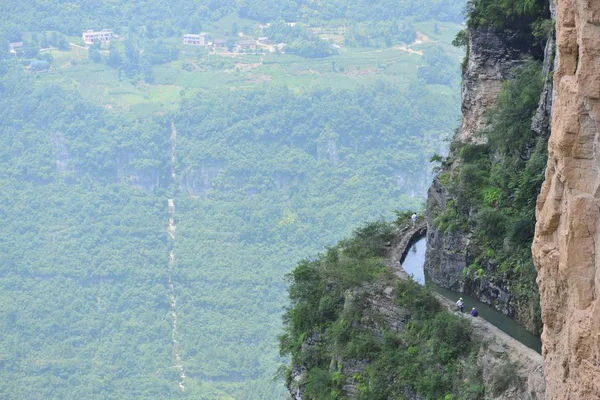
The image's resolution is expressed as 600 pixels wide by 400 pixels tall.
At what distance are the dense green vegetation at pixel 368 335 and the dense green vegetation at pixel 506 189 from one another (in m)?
1.70

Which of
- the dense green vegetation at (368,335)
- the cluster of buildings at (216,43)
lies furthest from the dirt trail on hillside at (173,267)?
the dense green vegetation at (368,335)

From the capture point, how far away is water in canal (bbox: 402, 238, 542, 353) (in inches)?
1013

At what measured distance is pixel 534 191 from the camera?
27.4 metres

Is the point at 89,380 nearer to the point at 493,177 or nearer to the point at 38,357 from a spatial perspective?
the point at 38,357

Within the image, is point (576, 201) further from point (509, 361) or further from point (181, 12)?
point (181, 12)

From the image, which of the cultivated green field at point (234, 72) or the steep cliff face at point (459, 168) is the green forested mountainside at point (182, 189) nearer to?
the cultivated green field at point (234, 72)

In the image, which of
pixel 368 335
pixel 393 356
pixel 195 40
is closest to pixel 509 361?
pixel 393 356

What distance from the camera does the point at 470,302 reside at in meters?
28.7

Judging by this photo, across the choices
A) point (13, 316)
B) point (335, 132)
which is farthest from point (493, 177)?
point (335, 132)

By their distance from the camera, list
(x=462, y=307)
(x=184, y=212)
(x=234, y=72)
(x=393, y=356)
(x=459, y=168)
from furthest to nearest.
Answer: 1. (x=234, y=72)
2. (x=184, y=212)
3. (x=459, y=168)
4. (x=462, y=307)
5. (x=393, y=356)

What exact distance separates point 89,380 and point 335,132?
152 ft

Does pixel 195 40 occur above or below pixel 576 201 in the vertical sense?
below

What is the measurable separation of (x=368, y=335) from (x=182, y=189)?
105907 mm

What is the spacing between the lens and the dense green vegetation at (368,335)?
84.5 feet
